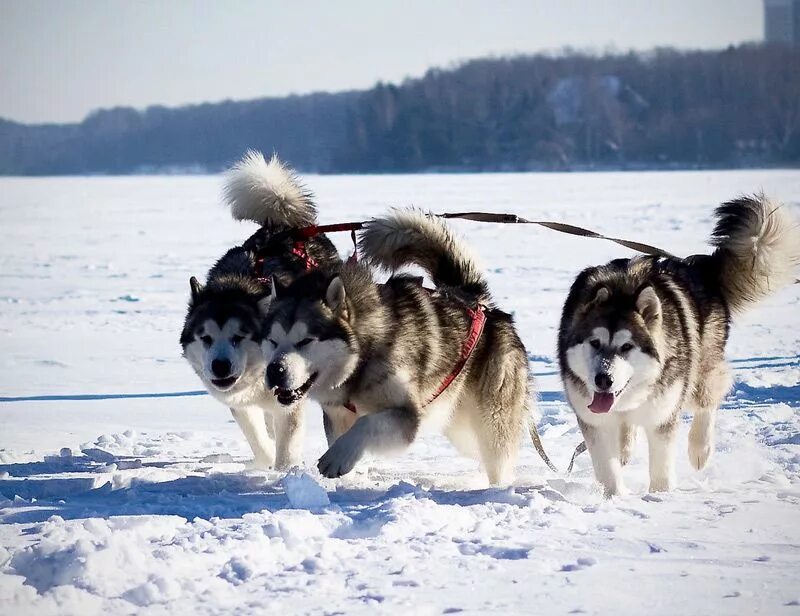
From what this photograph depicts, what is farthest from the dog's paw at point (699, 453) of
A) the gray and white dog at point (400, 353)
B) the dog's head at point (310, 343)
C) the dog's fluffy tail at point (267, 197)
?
the dog's fluffy tail at point (267, 197)

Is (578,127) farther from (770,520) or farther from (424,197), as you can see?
(770,520)

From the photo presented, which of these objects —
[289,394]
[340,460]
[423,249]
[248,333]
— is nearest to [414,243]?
[423,249]

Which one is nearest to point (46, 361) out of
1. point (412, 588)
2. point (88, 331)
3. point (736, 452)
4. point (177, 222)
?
point (88, 331)

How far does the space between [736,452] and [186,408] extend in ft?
10.1

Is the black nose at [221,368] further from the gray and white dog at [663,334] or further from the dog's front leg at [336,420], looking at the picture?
the gray and white dog at [663,334]

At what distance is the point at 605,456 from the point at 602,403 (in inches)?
11.4

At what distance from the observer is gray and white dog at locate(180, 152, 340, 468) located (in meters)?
4.05

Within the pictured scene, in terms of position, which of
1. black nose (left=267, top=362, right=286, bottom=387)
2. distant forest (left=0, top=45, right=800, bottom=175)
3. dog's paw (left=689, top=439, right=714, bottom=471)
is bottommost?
dog's paw (left=689, top=439, right=714, bottom=471)

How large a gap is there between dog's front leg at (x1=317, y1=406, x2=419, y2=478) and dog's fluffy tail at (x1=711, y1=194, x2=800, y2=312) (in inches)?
63.6

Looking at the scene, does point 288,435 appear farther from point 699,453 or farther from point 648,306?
point 699,453

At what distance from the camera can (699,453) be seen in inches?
168

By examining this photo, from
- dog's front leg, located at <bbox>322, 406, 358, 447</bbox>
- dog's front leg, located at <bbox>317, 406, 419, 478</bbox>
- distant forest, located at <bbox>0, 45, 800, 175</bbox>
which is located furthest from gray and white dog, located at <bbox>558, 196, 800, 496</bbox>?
distant forest, located at <bbox>0, 45, 800, 175</bbox>

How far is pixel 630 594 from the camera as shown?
2.46 metres

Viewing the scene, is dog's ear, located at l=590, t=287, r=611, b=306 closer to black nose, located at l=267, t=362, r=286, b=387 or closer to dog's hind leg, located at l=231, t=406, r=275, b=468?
black nose, located at l=267, t=362, r=286, b=387
